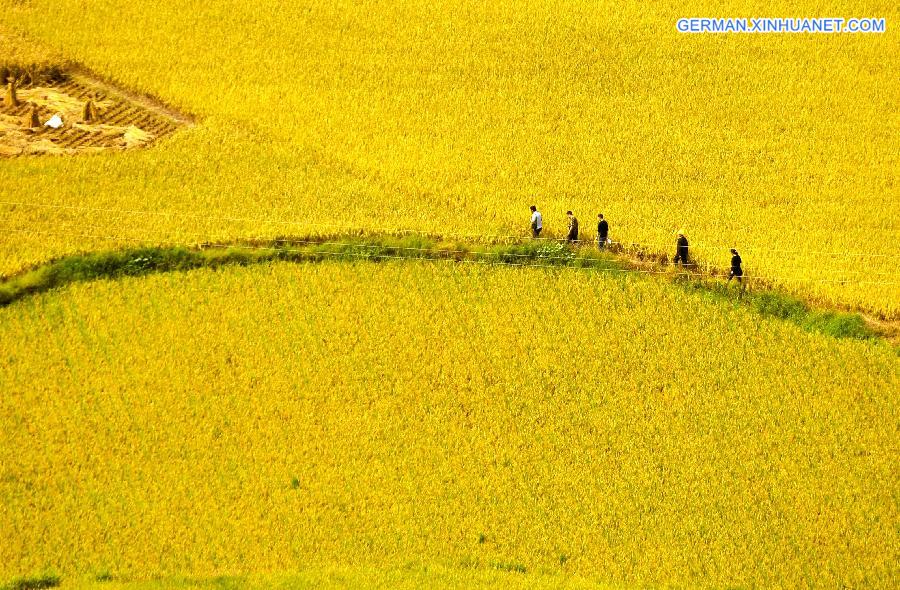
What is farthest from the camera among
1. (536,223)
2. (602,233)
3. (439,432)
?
(536,223)

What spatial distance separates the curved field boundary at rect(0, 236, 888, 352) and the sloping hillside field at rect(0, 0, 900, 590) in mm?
62

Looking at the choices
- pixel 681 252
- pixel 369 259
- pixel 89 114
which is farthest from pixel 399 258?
pixel 89 114

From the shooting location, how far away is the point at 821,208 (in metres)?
27.3

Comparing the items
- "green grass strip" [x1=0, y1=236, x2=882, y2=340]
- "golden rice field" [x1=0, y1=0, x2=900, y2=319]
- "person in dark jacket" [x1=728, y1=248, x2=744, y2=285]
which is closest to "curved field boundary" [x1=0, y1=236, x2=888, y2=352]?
"green grass strip" [x1=0, y1=236, x2=882, y2=340]

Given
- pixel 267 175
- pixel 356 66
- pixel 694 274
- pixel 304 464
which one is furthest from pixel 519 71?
pixel 304 464

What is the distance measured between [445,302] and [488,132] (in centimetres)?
673

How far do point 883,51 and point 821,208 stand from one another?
672 cm

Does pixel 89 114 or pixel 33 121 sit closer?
pixel 33 121

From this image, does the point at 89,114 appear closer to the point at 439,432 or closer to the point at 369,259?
the point at 369,259

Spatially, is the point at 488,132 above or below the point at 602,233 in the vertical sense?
above

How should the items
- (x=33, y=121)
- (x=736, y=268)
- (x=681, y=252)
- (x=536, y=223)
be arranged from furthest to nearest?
(x=33, y=121)
(x=536, y=223)
(x=681, y=252)
(x=736, y=268)

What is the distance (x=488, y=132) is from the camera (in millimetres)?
29781

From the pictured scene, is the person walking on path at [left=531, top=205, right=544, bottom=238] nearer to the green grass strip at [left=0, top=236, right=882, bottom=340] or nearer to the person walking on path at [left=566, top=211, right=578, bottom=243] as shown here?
the green grass strip at [left=0, top=236, right=882, bottom=340]

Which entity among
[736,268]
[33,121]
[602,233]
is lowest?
[736,268]
